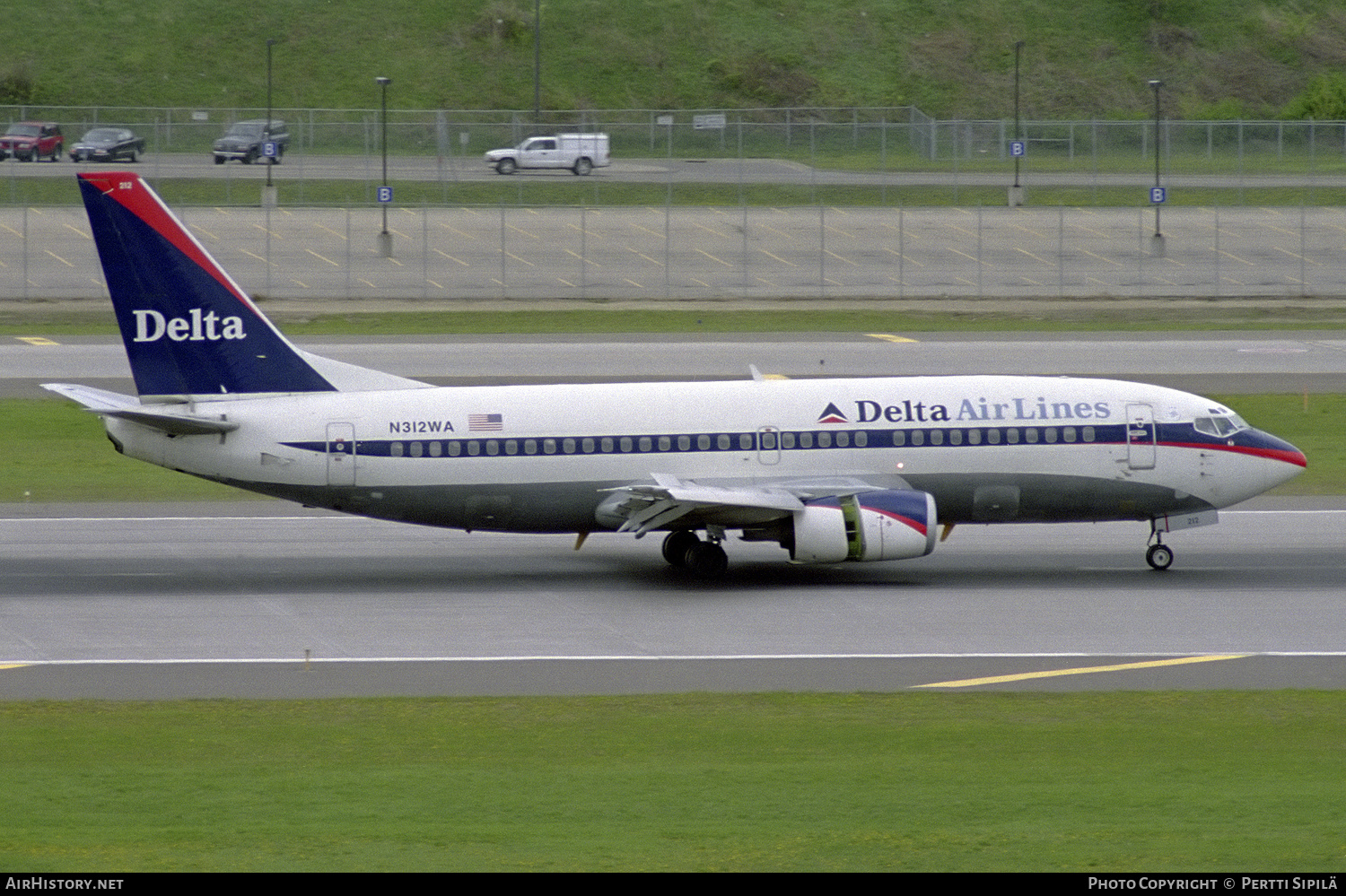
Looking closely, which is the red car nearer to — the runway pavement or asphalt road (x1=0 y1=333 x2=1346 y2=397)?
asphalt road (x1=0 y1=333 x2=1346 y2=397)

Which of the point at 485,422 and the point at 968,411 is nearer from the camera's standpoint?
the point at 485,422

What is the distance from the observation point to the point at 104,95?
109812 mm

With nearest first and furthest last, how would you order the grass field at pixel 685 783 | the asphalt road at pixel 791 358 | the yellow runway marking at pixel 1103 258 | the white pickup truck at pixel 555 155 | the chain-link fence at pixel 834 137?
the grass field at pixel 685 783 < the asphalt road at pixel 791 358 < the yellow runway marking at pixel 1103 258 < the chain-link fence at pixel 834 137 < the white pickup truck at pixel 555 155

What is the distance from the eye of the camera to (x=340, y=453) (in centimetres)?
2945

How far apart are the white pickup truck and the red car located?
25.6 metres

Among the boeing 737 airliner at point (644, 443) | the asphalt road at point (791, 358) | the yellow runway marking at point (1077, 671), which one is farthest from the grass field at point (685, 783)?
the asphalt road at point (791, 358)

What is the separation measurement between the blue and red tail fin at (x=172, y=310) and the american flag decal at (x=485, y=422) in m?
3.24

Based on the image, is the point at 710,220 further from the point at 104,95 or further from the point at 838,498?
the point at 838,498

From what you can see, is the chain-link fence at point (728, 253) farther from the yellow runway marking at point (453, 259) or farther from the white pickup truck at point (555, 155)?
the white pickup truck at point (555, 155)

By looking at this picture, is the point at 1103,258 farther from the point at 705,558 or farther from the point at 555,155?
the point at 705,558

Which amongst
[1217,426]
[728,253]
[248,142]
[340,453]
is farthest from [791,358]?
[248,142]

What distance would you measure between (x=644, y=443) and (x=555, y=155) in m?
68.4

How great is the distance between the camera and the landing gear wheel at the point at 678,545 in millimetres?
30703
